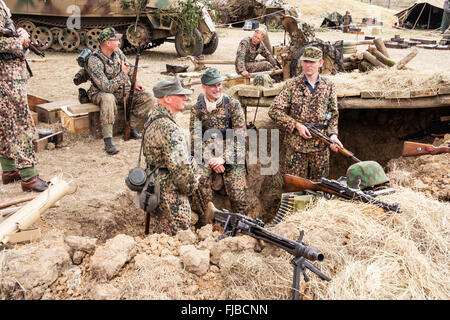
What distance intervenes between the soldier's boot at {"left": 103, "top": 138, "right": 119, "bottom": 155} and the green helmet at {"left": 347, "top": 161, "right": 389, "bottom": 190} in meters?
3.95

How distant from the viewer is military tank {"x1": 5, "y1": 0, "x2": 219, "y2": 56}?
1398 cm

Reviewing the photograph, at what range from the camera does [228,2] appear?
961 inches

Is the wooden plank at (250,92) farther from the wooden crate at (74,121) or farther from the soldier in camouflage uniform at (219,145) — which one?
the wooden crate at (74,121)

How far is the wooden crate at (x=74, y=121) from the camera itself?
716 centimetres

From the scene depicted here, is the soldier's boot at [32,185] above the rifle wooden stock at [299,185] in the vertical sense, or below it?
below

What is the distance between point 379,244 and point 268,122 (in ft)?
15.8

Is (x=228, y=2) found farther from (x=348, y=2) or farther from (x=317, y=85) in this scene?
(x=317, y=85)

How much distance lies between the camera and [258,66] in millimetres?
9531

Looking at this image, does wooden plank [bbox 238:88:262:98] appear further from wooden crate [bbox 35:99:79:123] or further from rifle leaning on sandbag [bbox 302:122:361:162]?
wooden crate [bbox 35:99:79:123]

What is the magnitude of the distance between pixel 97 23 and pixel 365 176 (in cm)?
1310

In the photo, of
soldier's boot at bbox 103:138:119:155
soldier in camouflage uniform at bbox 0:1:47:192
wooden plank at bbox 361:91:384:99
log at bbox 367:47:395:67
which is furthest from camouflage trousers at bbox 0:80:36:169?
log at bbox 367:47:395:67

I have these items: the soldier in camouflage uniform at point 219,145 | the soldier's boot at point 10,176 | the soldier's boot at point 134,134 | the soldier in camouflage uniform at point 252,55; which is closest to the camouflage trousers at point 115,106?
the soldier's boot at point 134,134
